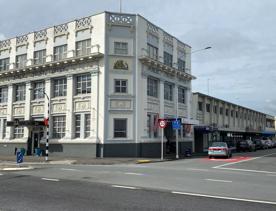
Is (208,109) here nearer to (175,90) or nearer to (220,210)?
(175,90)

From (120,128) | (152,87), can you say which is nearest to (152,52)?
(152,87)

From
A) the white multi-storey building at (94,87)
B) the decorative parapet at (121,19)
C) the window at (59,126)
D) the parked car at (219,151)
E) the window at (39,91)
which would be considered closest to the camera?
the parked car at (219,151)

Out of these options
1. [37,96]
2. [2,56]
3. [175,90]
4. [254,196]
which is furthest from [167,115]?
[254,196]

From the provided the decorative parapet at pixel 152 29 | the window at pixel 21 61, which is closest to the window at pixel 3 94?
the window at pixel 21 61

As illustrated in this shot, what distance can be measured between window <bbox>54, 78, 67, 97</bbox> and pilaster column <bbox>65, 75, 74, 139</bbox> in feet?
3.25

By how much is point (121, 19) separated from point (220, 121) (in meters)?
29.5

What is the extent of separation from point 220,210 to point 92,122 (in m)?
24.9

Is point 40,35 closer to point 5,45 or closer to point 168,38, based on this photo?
point 5,45

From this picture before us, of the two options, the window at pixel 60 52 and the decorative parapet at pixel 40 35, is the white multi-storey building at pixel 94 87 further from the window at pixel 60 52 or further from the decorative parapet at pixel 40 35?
the decorative parapet at pixel 40 35

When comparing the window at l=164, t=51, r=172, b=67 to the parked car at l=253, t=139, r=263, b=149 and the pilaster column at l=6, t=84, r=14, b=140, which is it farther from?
the parked car at l=253, t=139, r=263, b=149

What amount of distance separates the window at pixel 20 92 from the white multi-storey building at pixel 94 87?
4.4 inches

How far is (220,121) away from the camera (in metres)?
57.0

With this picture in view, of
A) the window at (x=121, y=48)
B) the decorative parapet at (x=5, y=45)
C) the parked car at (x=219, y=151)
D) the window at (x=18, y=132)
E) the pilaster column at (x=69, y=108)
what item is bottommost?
the parked car at (x=219, y=151)

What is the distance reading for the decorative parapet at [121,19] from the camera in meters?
33.6
